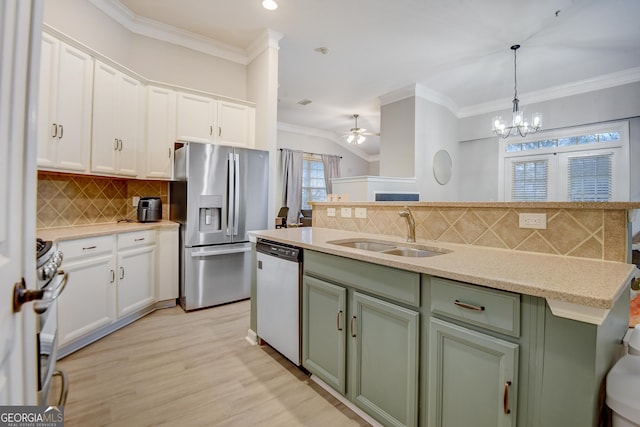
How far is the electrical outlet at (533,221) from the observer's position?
1.46 m

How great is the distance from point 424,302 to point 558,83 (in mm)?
5422

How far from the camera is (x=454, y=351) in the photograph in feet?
3.78

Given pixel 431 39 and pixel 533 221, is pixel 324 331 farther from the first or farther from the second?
pixel 431 39

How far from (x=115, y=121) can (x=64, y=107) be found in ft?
1.60

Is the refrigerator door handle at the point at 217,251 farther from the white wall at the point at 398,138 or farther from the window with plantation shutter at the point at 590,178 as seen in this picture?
the window with plantation shutter at the point at 590,178

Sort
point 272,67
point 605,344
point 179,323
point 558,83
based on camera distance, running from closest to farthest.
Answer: point 605,344 → point 179,323 → point 272,67 → point 558,83

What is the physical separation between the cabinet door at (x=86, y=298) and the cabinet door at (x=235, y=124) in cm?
188

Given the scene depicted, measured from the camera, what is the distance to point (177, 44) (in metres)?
3.60

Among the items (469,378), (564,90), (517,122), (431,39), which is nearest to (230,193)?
(469,378)

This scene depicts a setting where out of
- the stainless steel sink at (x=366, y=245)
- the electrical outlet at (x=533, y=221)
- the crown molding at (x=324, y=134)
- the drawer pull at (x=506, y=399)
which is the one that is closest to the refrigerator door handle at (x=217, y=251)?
the stainless steel sink at (x=366, y=245)

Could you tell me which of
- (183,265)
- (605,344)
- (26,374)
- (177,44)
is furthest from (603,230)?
(177,44)

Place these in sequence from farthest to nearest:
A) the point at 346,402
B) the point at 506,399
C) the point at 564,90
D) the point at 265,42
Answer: the point at 564,90 → the point at 265,42 → the point at 346,402 → the point at 506,399

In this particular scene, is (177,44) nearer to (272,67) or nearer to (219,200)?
(272,67)

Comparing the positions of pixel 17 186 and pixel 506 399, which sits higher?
pixel 17 186
